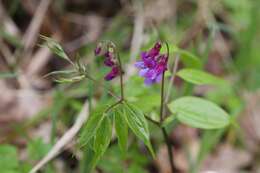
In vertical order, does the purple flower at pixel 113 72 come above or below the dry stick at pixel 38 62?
above

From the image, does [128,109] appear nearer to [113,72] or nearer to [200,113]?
[113,72]

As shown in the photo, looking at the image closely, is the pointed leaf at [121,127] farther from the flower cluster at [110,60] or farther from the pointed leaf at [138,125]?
the flower cluster at [110,60]

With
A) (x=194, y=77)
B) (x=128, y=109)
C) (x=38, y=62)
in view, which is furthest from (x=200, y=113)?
(x=38, y=62)

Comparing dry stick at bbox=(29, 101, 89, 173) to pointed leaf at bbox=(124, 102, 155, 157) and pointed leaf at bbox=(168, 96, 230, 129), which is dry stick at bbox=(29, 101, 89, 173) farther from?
pointed leaf at bbox=(124, 102, 155, 157)

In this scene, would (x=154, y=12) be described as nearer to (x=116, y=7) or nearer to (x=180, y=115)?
(x=116, y=7)

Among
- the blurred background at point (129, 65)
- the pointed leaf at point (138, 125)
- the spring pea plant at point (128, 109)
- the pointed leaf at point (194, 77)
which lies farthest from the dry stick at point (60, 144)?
the pointed leaf at point (138, 125)

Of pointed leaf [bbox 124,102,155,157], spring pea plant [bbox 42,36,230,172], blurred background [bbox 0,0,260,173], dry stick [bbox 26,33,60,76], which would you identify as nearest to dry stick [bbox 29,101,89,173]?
blurred background [bbox 0,0,260,173]

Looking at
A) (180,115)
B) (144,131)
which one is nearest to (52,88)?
(180,115)
